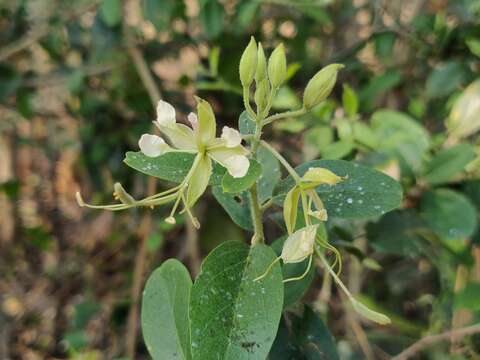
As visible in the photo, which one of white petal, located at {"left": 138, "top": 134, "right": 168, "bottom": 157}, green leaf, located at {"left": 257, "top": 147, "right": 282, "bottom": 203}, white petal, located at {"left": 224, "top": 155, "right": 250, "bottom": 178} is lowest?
green leaf, located at {"left": 257, "top": 147, "right": 282, "bottom": 203}

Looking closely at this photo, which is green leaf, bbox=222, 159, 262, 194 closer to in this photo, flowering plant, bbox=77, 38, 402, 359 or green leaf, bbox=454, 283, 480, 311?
flowering plant, bbox=77, 38, 402, 359

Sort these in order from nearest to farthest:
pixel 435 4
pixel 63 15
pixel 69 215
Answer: pixel 63 15 < pixel 435 4 < pixel 69 215

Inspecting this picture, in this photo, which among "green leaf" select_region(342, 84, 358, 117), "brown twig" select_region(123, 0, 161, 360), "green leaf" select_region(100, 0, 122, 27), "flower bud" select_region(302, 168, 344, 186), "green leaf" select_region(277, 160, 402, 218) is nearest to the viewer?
"flower bud" select_region(302, 168, 344, 186)

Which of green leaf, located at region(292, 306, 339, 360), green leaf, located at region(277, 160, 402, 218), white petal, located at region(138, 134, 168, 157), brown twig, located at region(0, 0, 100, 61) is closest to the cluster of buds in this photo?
white petal, located at region(138, 134, 168, 157)

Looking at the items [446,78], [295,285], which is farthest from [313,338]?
[446,78]

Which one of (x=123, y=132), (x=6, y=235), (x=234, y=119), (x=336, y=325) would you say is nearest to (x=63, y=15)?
(x=123, y=132)

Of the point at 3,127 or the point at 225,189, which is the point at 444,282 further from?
the point at 3,127

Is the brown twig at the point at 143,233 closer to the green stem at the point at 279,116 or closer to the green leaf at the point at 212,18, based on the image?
the green leaf at the point at 212,18
